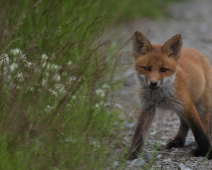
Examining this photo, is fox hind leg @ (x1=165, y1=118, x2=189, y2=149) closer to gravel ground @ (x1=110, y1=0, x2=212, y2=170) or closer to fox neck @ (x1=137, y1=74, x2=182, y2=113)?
gravel ground @ (x1=110, y1=0, x2=212, y2=170)

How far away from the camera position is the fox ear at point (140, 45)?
5.17m

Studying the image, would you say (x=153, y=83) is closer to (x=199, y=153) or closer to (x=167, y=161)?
(x=167, y=161)

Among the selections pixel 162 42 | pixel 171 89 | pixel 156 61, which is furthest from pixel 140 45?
pixel 162 42

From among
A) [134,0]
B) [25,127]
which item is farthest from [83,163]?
[134,0]

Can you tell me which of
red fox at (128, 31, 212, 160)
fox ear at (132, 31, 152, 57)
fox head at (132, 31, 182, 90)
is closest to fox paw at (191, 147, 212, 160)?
red fox at (128, 31, 212, 160)

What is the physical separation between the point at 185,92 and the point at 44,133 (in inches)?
71.6

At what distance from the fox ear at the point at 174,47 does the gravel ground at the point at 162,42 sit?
0.76 feet

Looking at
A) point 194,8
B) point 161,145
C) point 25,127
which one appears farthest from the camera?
point 194,8

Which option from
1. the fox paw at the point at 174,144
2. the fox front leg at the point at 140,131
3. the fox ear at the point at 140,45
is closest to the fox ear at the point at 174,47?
the fox ear at the point at 140,45

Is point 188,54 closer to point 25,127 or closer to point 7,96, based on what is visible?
point 7,96

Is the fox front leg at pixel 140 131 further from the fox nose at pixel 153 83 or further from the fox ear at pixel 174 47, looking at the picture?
the fox ear at pixel 174 47

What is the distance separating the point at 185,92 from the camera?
16.8ft

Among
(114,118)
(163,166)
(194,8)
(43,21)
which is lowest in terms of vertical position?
(163,166)

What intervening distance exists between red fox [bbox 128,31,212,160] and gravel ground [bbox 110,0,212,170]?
11 cm
